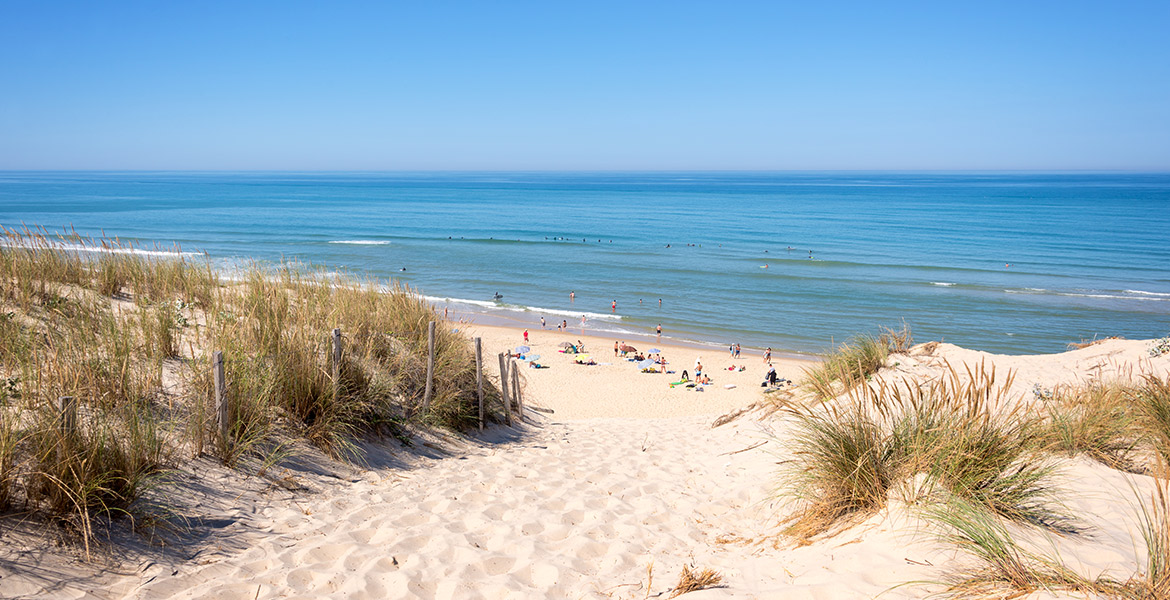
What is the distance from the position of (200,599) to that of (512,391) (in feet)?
24.3

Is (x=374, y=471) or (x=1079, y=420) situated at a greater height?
(x=1079, y=420)

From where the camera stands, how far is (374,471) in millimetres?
6258

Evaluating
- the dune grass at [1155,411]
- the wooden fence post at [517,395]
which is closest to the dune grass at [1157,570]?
the dune grass at [1155,411]

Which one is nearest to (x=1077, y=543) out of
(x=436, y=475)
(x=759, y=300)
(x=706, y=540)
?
(x=706, y=540)

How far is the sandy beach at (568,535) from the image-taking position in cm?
385

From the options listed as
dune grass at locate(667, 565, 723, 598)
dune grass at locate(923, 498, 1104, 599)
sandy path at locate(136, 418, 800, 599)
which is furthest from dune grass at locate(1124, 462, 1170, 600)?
sandy path at locate(136, 418, 800, 599)

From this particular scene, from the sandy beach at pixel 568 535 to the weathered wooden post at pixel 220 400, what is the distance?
629 mm

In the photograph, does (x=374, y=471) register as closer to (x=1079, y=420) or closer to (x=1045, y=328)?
(x=1079, y=420)

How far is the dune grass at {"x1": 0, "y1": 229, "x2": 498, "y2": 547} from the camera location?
12.8 ft

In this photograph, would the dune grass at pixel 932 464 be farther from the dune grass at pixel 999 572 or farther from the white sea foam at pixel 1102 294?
the white sea foam at pixel 1102 294

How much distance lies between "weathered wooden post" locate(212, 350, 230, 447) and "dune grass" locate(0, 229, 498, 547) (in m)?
0.08

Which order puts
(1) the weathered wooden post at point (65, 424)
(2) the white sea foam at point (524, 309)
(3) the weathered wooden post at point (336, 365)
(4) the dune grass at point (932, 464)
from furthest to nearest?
(2) the white sea foam at point (524, 309), (3) the weathered wooden post at point (336, 365), (4) the dune grass at point (932, 464), (1) the weathered wooden post at point (65, 424)

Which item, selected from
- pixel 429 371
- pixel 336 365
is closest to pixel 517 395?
pixel 429 371

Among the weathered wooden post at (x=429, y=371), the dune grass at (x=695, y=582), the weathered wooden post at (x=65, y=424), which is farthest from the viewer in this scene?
the weathered wooden post at (x=429, y=371)
